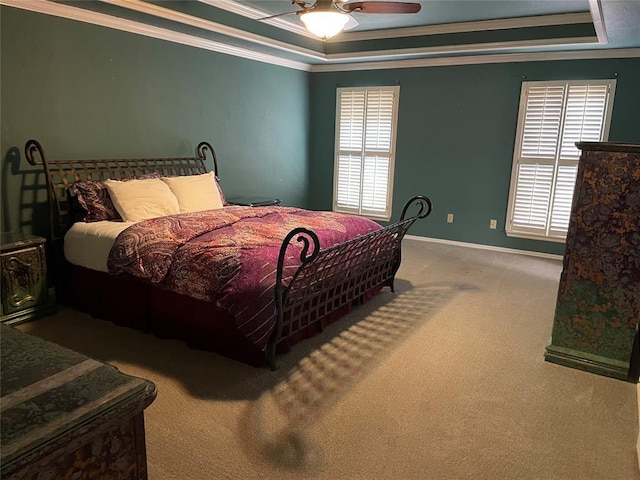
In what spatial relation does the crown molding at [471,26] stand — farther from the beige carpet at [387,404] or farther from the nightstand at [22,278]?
the nightstand at [22,278]

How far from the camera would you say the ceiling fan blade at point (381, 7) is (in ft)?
10.6

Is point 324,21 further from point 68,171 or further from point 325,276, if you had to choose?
point 68,171

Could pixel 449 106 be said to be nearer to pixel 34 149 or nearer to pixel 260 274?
pixel 260 274

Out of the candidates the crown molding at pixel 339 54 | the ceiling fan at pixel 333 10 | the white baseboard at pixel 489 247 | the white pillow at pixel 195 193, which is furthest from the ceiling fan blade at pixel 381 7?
the white baseboard at pixel 489 247

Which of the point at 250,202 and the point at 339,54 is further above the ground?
the point at 339,54

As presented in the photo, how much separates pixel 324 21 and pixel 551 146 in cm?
349

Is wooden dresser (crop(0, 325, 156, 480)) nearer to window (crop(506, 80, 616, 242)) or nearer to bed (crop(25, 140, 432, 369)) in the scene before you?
bed (crop(25, 140, 432, 369))

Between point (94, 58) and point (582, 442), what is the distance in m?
4.56

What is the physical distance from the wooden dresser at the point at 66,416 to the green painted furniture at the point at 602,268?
2.88 meters

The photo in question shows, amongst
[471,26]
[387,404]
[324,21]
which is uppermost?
[471,26]

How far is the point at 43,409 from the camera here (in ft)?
2.15

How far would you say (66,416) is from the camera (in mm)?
646

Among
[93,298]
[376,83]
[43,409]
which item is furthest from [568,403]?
[376,83]

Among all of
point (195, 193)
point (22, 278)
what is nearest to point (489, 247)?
point (195, 193)
